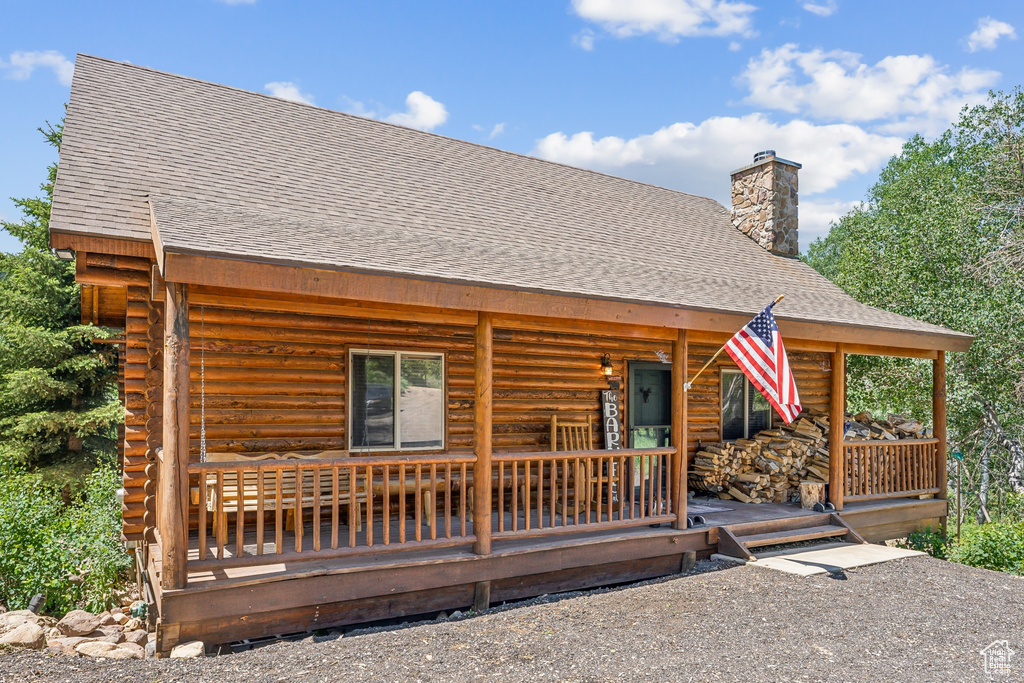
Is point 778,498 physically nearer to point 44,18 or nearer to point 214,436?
point 214,436

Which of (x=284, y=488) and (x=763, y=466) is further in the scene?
(x=763, y=466)

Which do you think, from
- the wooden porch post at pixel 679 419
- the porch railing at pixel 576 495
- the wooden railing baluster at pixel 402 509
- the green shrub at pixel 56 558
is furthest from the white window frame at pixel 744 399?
the green shrub at pixel 56 558

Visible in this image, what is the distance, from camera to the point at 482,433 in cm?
636

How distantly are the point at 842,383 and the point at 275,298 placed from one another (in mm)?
7185

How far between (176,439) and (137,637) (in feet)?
7.24

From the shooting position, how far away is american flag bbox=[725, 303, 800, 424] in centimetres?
696

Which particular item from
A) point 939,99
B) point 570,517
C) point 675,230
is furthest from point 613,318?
point 939,99

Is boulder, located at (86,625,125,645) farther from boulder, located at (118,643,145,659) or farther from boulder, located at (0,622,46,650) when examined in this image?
boulder, located at (0,622,46,650)

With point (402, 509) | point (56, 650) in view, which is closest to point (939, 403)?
point (402, 509)

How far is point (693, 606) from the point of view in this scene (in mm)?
6289

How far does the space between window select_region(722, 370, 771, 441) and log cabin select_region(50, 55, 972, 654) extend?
5 cm

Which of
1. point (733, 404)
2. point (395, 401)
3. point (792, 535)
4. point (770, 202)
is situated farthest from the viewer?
point (770, 202)

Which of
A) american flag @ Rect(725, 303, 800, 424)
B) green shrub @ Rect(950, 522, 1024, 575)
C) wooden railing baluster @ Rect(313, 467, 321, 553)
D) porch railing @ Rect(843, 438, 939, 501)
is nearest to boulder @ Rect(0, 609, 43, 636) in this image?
wooden railing baluster @ Rect(313, 467, 321, 553)

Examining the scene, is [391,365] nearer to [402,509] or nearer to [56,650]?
[402,509]
